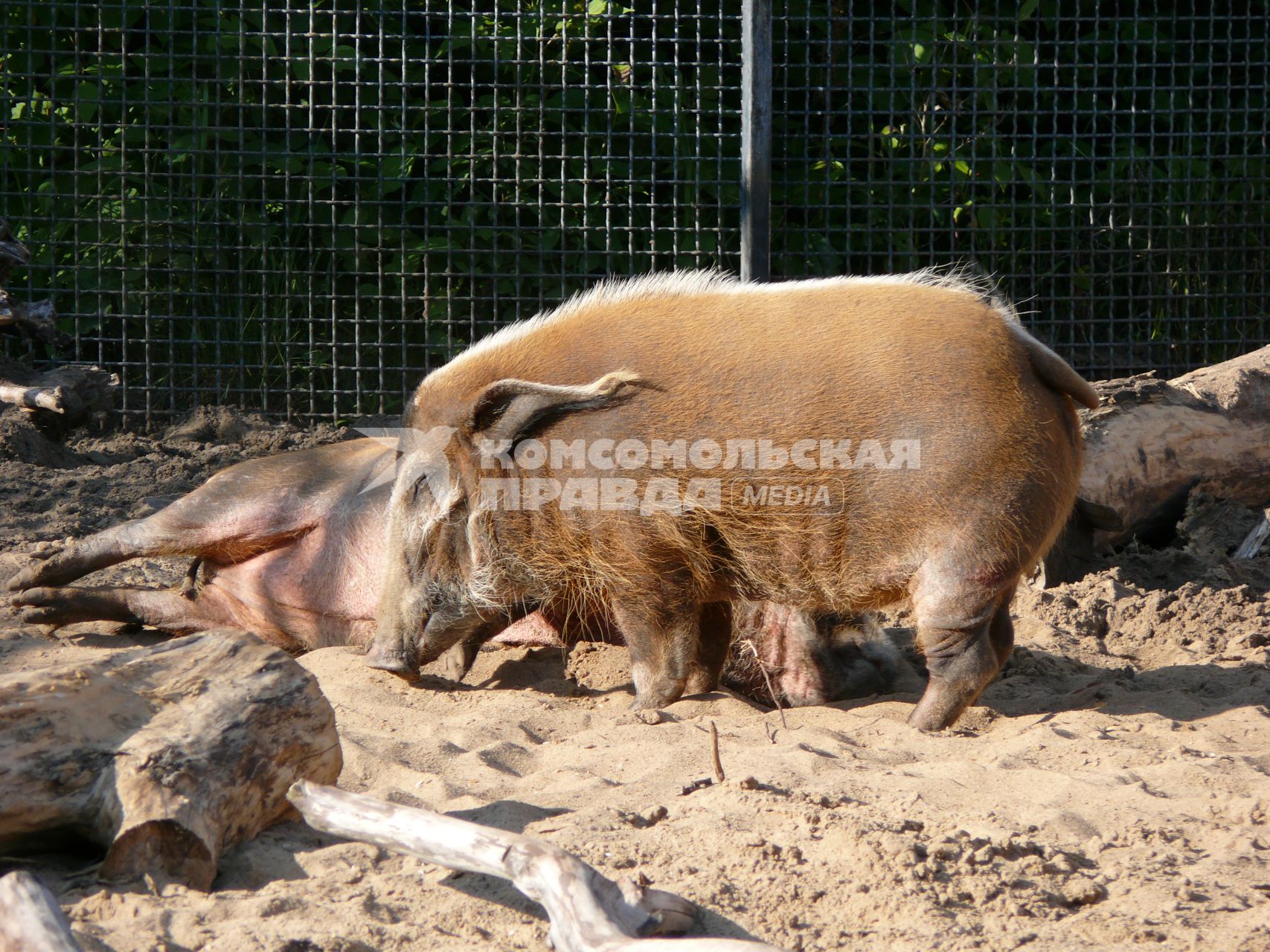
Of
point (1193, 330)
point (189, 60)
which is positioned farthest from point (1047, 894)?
point (189, 60)

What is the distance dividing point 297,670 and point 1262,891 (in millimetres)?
1862

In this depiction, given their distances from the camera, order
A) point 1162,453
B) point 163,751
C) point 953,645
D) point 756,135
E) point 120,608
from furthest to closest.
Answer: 1. point 756,135
2. point 1162,453
3. point 120,608
4. point 953,645
5. point 163,751

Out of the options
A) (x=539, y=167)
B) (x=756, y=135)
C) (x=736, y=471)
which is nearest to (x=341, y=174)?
(x=539, y=167)

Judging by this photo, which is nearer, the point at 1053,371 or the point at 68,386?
the point at 1053,371

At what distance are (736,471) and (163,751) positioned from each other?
1.75 meters

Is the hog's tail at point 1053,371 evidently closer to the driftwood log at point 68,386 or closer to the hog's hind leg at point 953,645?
the hog's hind leg at point 953,645

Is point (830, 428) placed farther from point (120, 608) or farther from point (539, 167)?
point (539, 167)

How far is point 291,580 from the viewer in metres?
4.45

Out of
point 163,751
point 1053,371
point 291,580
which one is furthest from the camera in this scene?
point 291,580

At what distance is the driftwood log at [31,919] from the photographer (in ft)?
6.19

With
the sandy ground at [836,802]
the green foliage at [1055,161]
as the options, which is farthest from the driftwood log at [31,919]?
the green foliage at [1055,161]

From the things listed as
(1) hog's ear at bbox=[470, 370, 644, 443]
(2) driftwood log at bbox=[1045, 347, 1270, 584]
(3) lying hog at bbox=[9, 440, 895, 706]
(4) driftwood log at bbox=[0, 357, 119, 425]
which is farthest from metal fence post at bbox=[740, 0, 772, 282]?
(4) driftwood log at bbox=[0, 357, 119, 425]

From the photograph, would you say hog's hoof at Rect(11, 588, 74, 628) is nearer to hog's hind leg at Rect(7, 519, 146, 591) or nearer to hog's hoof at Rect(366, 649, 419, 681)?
hog's hind leg at Rect(7, 519, 146, 591)

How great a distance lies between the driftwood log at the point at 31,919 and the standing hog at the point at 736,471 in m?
1.95
